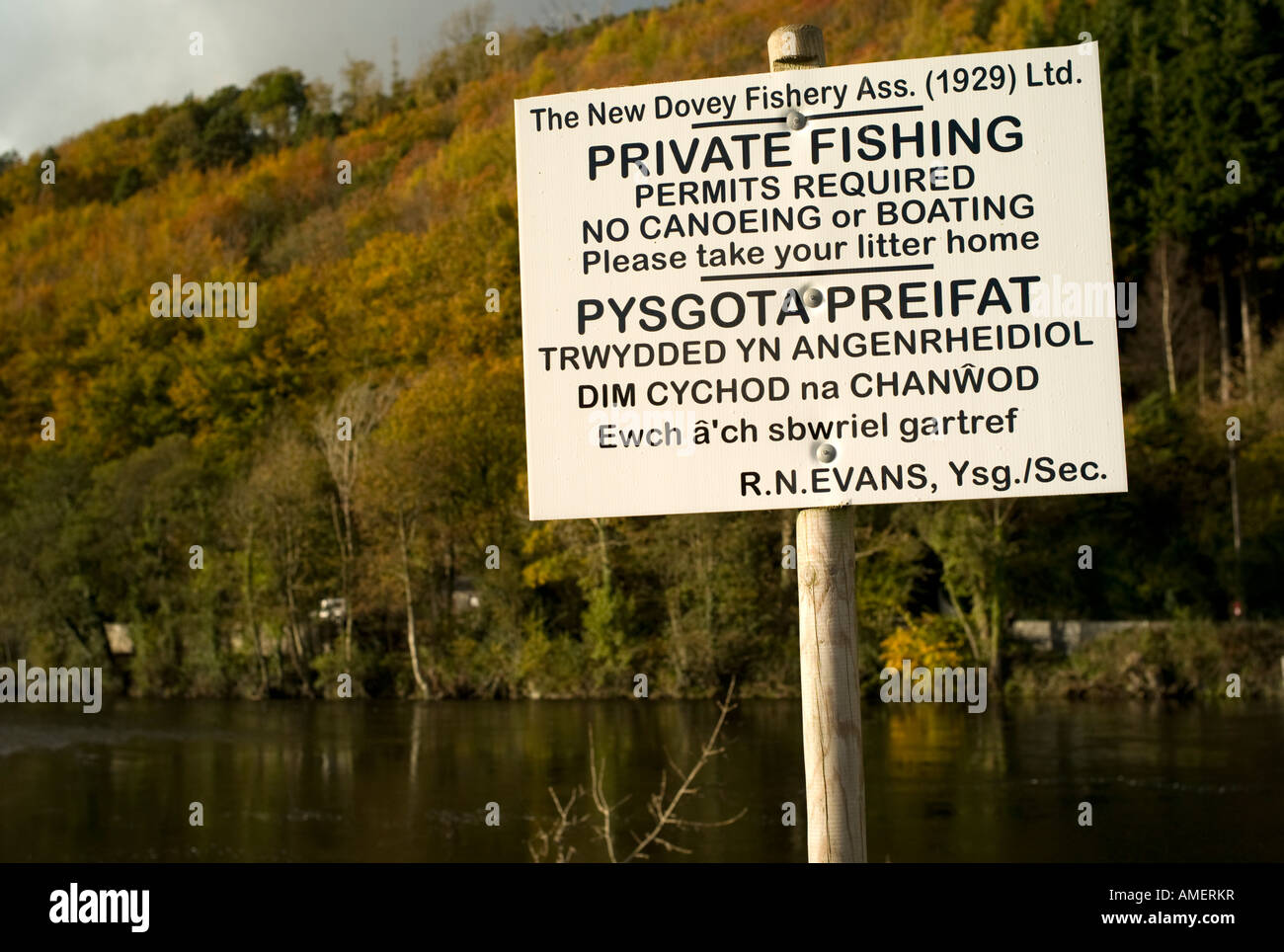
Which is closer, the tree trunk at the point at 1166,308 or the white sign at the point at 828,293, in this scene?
the white sign at the point at 828,293

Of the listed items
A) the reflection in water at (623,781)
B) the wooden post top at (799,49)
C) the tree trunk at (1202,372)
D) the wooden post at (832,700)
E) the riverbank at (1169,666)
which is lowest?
the reflection in water at (623,781)

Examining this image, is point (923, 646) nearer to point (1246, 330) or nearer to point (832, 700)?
point (1246, 330)

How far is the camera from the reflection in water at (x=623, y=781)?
18953mm

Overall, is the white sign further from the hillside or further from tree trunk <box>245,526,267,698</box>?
tree trunk <box>245,526,267,698</box>

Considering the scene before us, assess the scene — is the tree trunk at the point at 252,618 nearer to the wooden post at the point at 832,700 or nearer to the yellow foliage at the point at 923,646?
the yellow foliage at the point at 923,646

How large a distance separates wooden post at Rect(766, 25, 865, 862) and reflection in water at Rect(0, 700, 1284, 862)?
15145 millimetres

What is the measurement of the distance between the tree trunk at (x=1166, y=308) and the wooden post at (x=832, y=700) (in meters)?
41.1

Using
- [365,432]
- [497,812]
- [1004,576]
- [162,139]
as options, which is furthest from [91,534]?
[162,139]

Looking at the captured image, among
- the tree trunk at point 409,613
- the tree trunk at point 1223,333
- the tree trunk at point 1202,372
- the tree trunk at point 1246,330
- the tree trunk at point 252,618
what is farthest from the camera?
the tree trunk at point 1223,333

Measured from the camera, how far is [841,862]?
262 centimetres

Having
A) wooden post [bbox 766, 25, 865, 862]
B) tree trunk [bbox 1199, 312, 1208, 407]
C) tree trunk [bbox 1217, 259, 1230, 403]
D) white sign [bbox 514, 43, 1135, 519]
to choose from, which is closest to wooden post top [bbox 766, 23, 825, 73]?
white sign [bbox 514, 43, 1135, 519]

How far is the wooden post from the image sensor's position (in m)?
2.62

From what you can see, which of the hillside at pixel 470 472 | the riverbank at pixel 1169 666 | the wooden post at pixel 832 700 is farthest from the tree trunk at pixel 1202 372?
the wooden post at pixel 832 700
